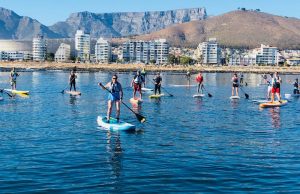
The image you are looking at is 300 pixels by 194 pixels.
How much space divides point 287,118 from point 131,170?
51.8 feet

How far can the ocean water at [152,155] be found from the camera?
12.8m

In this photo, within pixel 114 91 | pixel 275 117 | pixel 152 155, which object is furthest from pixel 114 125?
pixel 275 117

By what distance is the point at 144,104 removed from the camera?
3553 cm

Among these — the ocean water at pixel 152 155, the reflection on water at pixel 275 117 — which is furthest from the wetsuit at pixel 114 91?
the reflection on water at pixel 275 117

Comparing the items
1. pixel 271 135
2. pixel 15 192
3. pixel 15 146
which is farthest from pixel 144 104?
pixel 15 192

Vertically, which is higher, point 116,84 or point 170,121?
point 116,84

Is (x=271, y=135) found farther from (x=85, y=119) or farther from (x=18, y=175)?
(x=18, y=175)

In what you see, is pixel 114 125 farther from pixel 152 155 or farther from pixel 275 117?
pixel 275 117

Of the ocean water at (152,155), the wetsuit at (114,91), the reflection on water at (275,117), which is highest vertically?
the wetsuit at (114,91)

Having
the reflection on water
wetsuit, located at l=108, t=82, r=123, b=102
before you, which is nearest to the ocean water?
the reflection on water

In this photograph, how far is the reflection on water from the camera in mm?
24375

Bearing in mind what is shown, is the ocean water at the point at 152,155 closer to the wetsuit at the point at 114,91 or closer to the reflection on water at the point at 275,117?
the reflection on water at the point at 275,117

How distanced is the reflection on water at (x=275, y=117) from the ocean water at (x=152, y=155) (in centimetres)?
6

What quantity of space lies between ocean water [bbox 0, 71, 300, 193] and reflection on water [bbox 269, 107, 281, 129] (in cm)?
6
